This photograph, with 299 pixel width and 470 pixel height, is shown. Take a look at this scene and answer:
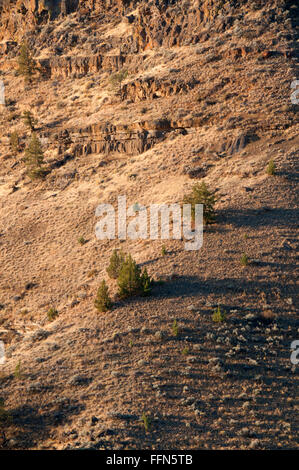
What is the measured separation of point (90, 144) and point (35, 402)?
80.3 feet

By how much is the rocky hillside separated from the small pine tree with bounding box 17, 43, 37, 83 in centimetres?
60

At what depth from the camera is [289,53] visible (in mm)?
35156

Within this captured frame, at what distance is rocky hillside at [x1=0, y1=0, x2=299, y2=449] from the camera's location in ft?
46.9

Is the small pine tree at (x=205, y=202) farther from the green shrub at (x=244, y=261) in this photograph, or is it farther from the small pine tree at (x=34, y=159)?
the small pine tree at (x=34, y=159)

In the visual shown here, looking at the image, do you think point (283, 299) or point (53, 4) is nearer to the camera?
A: point (283, 299)

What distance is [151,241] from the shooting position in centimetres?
2473

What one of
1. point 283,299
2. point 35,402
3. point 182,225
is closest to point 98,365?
point 35,402

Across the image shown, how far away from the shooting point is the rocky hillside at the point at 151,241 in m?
14.3

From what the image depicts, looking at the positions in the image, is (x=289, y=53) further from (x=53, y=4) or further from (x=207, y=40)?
(x=53, y=4)

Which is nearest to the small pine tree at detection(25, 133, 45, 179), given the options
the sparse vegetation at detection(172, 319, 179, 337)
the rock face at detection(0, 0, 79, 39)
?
the sparse vegetation at detection(172, 319, 179, 337)

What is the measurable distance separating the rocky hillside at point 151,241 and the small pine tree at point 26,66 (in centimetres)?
60

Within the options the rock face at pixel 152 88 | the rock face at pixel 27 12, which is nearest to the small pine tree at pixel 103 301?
the rock face at pixel 152 88

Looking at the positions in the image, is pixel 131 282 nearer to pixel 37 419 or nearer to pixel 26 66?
pixel 37 419

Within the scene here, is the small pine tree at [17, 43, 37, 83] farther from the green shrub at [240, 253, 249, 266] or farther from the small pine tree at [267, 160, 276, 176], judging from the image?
the green shrub at [240, 253, 249, 266]
